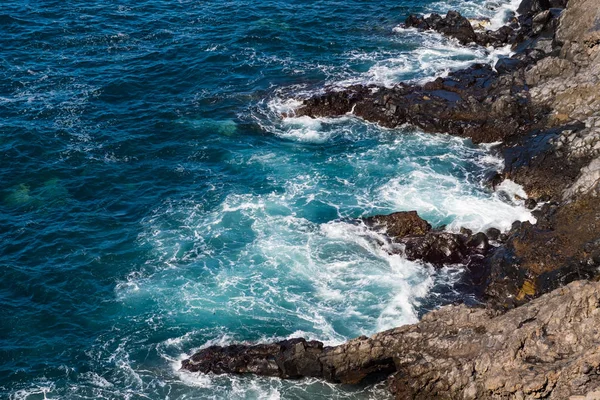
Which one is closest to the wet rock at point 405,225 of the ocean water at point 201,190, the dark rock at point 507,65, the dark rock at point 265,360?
the ocean water at point 201,190

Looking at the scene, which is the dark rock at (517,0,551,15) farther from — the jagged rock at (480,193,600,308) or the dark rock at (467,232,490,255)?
the dark rock at (467,232,490,255)

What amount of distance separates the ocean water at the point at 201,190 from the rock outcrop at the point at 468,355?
5.72 feet

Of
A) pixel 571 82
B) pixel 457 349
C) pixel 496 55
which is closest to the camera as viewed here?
pixel 457 349

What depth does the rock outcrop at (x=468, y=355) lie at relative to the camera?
40.0 m

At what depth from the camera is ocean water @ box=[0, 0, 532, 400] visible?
54.3 meters

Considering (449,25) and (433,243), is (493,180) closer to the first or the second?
(433,243)

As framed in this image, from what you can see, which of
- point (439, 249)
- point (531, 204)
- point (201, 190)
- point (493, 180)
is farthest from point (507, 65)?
point (201, 190)

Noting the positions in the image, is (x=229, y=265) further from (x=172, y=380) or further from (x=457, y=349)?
(x=457, y=349)

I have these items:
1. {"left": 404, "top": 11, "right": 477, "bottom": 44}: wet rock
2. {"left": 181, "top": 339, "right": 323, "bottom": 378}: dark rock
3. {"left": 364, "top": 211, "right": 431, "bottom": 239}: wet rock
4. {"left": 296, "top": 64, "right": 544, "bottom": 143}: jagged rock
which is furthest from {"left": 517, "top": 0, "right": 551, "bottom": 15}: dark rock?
{"left": 181, "top": 339, "right": 323, "bottom": 378}: dark rock

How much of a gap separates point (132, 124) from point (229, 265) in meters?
26.3

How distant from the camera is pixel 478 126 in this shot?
72875 mm

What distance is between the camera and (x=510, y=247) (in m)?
55.8

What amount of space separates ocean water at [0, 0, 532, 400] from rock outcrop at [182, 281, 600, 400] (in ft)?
5.72

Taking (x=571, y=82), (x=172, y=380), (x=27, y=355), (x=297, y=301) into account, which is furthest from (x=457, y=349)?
(x=571, y=82)
